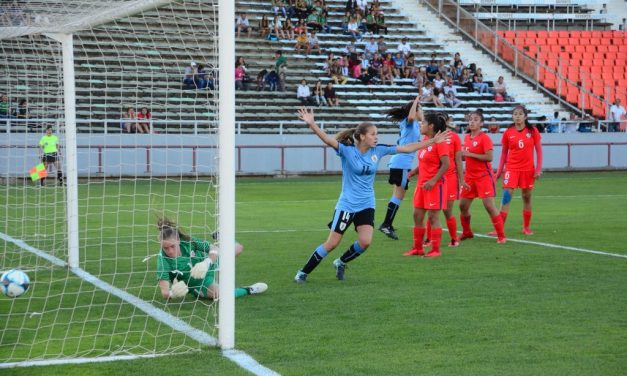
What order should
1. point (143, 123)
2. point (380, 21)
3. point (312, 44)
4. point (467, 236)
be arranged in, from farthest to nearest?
1. point (380, 21)
2. point (312, 44)
3. point (143, 123)
4. point (467, 236)

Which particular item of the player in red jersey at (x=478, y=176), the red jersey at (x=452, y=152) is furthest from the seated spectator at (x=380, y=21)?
the red jersey at (x=452, y=152)

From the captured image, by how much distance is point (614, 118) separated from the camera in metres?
36.6

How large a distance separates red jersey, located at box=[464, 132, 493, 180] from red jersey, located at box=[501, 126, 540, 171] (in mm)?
1050

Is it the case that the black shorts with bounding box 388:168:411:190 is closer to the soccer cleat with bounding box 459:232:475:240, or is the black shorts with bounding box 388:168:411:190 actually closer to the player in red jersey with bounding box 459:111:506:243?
the player in red jersey with bounding box 459:111:506:243

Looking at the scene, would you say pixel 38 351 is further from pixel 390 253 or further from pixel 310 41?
pixel 310 41

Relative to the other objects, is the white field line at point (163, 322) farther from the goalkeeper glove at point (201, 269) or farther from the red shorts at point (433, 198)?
the red shorts at point (433, 198)

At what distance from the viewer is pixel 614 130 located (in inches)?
1414

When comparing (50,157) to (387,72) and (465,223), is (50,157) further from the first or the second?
(387,72)

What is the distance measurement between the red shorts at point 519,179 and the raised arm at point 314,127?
5.76 metres

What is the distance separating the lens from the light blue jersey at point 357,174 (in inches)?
399

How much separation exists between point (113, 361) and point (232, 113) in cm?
193

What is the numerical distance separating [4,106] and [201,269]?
485 inches

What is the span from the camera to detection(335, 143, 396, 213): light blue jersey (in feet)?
33.3

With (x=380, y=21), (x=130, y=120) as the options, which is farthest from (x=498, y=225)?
(x=380, y=21)
